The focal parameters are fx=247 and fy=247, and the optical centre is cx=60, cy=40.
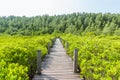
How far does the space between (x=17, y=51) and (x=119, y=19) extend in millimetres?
115006

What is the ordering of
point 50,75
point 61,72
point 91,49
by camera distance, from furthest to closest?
point 61,72 → point 50,75 → point 91,49

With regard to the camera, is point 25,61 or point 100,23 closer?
point 25,61

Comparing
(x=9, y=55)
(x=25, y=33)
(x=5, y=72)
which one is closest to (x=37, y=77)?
(x=9, y=55)

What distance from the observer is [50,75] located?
12.6m

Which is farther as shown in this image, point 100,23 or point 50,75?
point 100,23

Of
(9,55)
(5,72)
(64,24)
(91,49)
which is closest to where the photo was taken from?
(5,72)

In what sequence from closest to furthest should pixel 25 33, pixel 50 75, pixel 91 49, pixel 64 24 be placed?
pixel 91 49
pixel 50 75
pixel 25 33
pixel 64 24

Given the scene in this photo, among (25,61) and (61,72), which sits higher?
(25,61)

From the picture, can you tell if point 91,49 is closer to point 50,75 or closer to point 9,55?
point 50,75

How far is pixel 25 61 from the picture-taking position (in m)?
9.48

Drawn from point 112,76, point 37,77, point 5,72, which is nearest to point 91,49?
point 37,77

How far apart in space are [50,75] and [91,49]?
2551 mm

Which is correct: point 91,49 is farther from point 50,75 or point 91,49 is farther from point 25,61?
point 25,61

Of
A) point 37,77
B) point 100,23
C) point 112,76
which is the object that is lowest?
point 37,77
